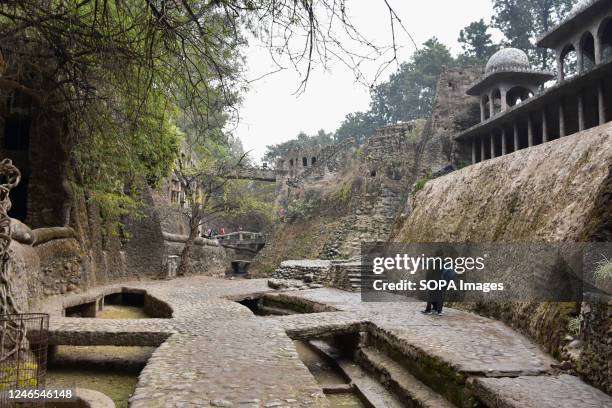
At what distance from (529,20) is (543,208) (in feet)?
101

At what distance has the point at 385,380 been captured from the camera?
7.19 meters

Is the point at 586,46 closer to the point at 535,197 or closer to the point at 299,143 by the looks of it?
the point at 535,197

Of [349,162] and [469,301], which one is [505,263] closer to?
[469,301]

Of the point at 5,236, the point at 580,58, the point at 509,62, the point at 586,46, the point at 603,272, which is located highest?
the point at 509,62

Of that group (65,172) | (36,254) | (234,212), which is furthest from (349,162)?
(36,254)

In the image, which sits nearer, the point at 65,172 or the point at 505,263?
the point at 505,263

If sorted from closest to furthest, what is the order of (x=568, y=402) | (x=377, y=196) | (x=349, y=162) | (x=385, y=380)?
(x=568, y=402) → (x=385, y=380) → (x=377, y=196) → (x=349, y=162)

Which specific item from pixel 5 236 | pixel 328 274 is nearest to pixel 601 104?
pixel 328 274

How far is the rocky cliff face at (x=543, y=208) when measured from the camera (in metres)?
5.93

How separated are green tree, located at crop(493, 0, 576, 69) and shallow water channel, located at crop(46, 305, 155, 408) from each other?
33.7 meters

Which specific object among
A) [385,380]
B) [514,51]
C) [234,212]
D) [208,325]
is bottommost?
[385,380]

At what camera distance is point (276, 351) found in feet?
20.8

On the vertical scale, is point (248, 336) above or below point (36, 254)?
below

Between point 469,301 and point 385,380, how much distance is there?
141 inches
